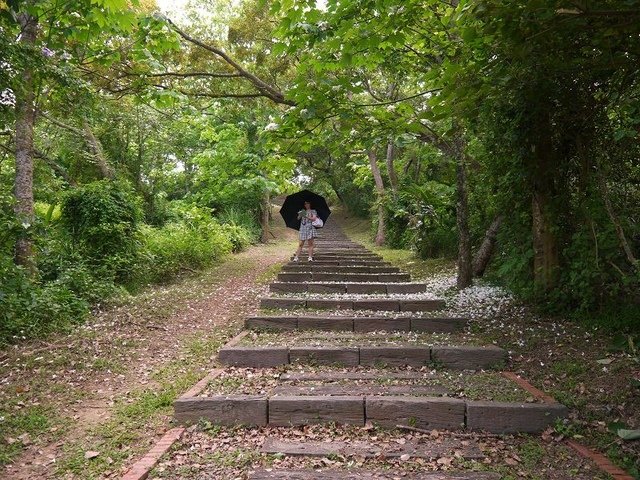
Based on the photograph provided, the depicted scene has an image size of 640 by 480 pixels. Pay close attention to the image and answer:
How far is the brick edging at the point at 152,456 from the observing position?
9.20ft

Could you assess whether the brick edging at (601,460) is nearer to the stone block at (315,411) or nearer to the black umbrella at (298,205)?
the stone block at (315,411)

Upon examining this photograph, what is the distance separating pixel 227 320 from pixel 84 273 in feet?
7.64

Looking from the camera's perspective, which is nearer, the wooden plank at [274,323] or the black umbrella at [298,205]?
the wooden plank at [274,323]

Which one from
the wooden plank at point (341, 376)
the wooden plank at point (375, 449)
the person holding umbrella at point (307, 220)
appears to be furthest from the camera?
the person holding umbrella at point (307, 220)

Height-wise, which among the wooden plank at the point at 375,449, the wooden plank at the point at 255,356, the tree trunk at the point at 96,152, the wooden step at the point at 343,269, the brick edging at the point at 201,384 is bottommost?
the wooden plank at the point at 375,449

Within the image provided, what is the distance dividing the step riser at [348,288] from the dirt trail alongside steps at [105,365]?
57cm

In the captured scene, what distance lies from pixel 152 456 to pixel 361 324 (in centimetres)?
306

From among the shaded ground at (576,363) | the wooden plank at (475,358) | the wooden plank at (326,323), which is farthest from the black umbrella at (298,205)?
the wooden plank at (475,358)

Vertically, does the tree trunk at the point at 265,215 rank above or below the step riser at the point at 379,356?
above

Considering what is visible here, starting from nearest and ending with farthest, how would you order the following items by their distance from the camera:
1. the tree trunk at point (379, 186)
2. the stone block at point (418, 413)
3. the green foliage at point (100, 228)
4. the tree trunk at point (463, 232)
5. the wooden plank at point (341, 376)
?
the stone block at point (418, 413), the wooden plank at point (341, 376), the tree trunk at point (463, 232), the green foliage at point (100, 228), the tree trunk at point (379, 186)

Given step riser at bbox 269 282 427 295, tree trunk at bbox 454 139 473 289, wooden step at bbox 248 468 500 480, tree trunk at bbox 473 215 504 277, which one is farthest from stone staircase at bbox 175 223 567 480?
tree trunk at bbox 473 215 504 277

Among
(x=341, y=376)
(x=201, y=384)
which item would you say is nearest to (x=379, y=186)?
(x=341, y=376)

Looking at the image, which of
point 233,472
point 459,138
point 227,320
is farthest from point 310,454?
point 459,138

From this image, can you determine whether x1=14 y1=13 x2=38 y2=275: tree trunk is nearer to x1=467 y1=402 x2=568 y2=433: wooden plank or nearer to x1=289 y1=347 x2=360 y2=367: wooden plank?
x1=289 y1=347 x2=360 y2=367: wooden plank
